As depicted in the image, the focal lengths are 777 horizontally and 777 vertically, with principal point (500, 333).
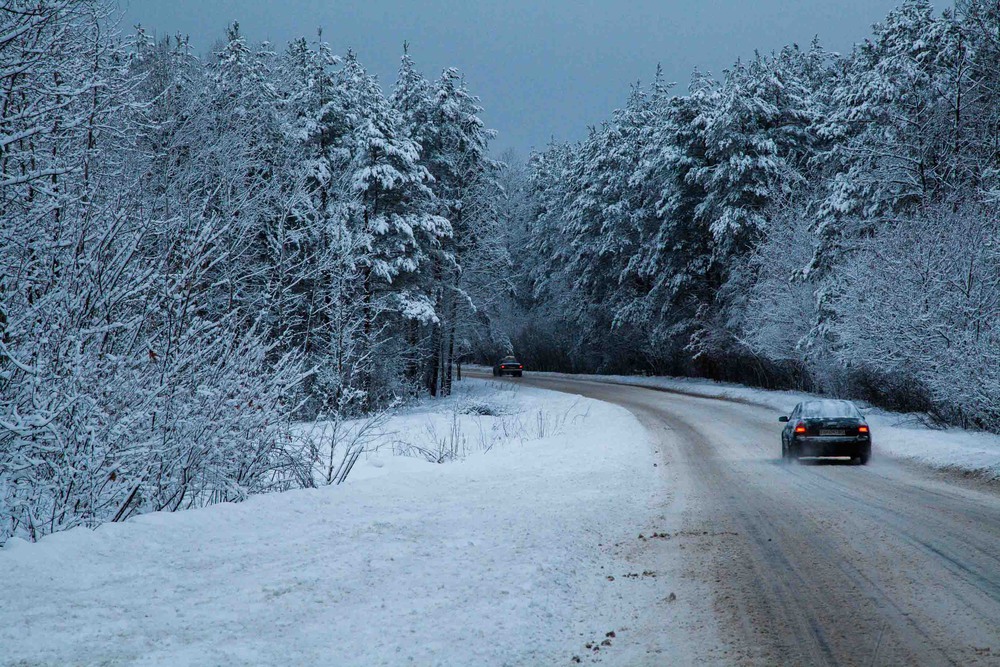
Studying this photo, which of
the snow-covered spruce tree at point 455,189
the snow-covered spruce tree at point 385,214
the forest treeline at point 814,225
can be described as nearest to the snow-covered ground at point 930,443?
the forest treeline at point 814,225

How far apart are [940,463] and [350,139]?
77.1 feet

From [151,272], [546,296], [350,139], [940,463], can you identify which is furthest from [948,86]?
[546,296]

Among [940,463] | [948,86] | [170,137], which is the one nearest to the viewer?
[940,463]

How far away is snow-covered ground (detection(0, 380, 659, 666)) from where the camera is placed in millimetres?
4223

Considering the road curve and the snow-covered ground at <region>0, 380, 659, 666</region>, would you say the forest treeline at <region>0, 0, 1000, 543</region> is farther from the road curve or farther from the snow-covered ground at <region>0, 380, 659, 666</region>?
the road curve

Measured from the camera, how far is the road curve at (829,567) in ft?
15.6

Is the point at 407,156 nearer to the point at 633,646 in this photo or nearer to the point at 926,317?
the point at 926,317

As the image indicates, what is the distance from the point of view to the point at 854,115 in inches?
1210

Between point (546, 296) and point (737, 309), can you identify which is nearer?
point (737, 309)

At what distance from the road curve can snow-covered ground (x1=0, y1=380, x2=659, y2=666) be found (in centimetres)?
67

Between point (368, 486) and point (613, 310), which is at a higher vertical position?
point (613, 310)

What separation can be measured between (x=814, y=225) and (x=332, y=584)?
102ft

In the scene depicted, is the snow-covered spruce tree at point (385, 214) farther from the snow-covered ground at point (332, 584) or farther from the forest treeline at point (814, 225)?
the snow-covered ground at point (332, 584)

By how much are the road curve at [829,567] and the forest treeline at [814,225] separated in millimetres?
7812
